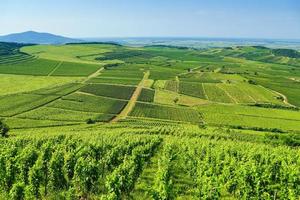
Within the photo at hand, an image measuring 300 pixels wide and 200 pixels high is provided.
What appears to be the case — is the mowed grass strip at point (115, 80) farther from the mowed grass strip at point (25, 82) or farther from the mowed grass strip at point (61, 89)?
the mowed grass strip at point (61, 89)

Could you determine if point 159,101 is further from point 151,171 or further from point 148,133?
point 151,171

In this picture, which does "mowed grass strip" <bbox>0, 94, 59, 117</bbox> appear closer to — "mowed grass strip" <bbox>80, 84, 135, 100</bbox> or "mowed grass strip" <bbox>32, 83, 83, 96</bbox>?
"mowed grass strip" <bbox>32, 83, 83, 96</bbox>

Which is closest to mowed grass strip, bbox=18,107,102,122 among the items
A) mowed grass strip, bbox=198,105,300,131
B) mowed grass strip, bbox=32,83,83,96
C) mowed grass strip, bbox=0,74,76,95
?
mowed grass strip, bbox=32,83,83,96

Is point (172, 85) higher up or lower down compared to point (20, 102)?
higher up

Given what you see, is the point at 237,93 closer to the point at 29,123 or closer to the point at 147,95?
the point at 147,95

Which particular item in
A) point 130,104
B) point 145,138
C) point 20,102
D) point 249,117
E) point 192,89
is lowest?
point 249,117

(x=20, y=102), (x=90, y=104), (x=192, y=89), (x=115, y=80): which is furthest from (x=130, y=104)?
(x=115, y=80)

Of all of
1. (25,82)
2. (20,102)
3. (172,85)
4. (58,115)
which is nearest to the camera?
(58,115)
